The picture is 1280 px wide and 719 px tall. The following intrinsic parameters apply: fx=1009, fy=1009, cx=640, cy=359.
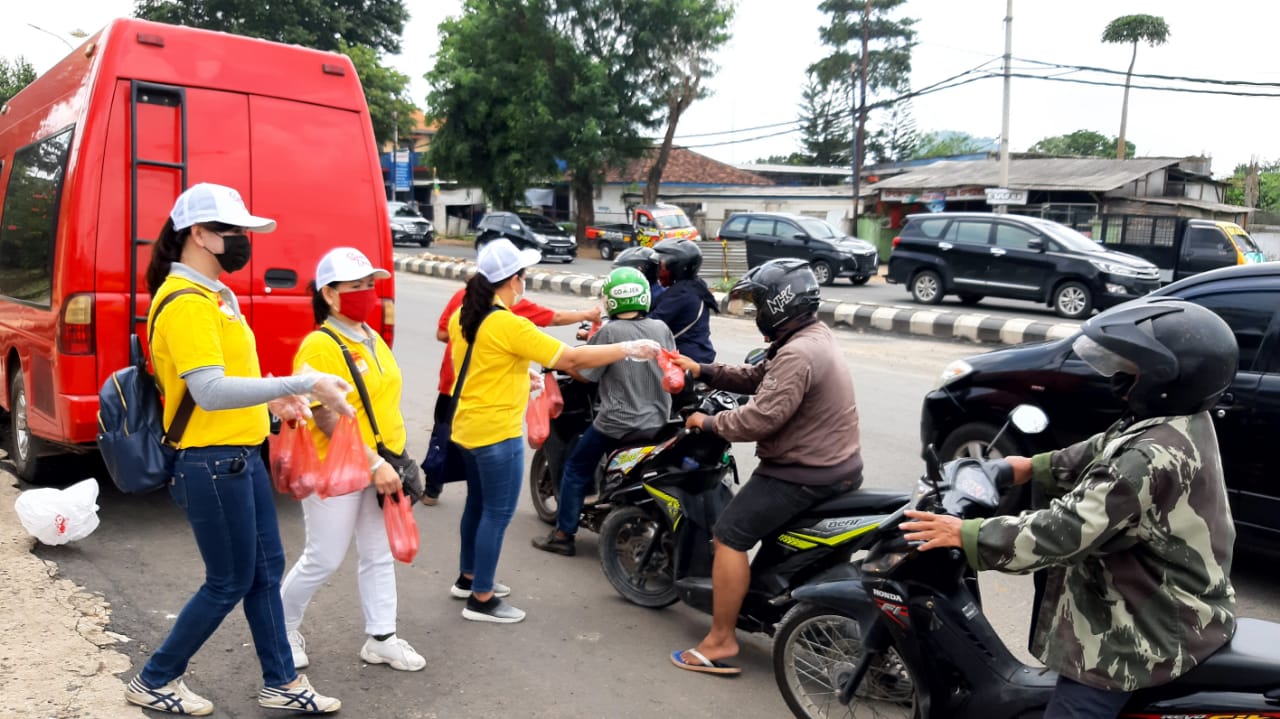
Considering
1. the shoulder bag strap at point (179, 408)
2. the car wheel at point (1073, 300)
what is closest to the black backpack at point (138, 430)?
the shoulder bag strap at point (179, 408)

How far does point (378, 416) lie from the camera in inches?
152

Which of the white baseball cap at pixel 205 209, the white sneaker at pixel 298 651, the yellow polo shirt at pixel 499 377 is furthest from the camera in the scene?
the yellow polo shirt at pixel 499 377

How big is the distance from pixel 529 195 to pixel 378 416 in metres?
44.6

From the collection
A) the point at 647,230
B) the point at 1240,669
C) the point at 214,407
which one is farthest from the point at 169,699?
the point at 647,230

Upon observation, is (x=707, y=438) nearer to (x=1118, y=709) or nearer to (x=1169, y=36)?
(x=1118, y=709)

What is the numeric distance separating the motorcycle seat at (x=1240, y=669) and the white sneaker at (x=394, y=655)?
8.87ft

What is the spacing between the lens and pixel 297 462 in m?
3.70

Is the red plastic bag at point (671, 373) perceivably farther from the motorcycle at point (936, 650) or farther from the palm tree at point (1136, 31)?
the palm tree at point (1136, 31)

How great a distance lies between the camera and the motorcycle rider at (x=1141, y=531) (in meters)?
2.26

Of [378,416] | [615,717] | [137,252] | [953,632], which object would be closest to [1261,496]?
[953,632]

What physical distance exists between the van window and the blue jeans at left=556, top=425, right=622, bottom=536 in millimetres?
2916

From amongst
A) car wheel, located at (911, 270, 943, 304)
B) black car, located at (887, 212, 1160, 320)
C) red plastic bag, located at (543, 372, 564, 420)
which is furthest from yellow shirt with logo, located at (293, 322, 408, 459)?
car wheel, located at (911, 270, 943, 304)

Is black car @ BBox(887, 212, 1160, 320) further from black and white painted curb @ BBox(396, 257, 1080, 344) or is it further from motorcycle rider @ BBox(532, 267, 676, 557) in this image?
motorcycle rider @ BBox(532, 267, 676, 557)

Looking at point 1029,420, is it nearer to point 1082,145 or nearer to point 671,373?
point 671,373
